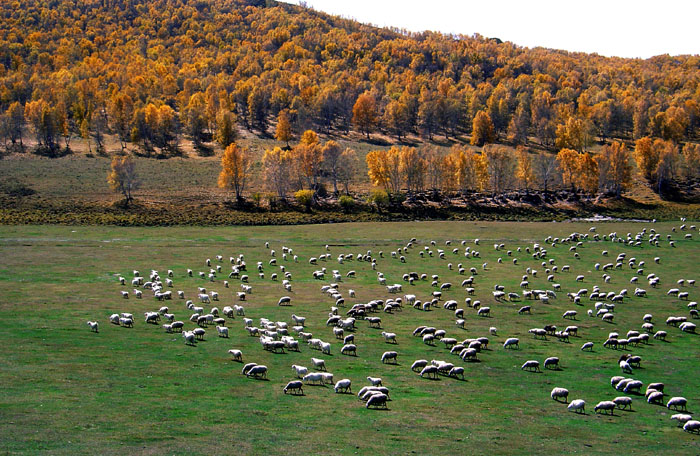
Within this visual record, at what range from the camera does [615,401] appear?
→ 27297 mm

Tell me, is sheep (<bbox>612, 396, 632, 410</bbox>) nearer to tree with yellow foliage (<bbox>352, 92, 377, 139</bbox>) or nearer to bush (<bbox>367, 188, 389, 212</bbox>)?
bush (<bbox>367, 188, 389, 212</bbox>)

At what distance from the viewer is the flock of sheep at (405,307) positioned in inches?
1174

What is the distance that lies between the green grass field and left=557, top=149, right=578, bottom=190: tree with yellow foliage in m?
66.2

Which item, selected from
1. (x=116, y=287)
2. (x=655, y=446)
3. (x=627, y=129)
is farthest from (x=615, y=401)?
(x=627, y=129)

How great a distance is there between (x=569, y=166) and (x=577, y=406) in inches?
4178

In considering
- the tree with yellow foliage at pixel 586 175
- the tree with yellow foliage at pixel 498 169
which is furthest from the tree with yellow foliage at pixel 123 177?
the tree with yellow foliage at pixel 586 175

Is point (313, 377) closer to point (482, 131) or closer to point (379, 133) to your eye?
point (482, 131)

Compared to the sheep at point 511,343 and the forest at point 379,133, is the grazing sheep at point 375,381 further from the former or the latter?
the forest at point 379,133

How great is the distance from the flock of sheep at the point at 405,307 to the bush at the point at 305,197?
3525 cm

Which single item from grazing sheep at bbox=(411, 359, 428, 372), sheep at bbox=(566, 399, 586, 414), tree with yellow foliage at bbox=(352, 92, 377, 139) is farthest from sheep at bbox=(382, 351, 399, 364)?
tree with yellow foliage at bbox=(352, 92, 377, 139)

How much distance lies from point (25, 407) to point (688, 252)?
71.2m

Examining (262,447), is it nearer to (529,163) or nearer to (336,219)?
(336,219)

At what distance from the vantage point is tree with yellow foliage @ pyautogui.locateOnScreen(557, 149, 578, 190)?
125000mm

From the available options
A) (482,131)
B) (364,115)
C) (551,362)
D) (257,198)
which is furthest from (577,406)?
(364,115)
